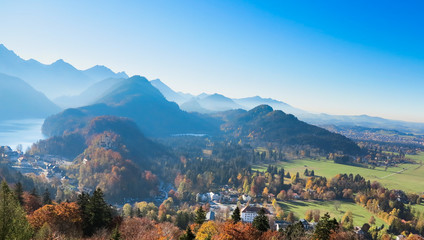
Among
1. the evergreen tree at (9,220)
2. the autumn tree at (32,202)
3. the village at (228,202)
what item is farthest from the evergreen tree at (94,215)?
the village at (228,202)

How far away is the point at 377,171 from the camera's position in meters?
77.2

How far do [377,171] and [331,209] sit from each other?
45624 millimetres

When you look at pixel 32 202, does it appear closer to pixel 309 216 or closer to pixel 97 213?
pixel 97 213

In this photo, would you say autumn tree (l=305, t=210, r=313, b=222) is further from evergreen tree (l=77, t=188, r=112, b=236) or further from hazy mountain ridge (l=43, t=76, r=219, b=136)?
hazy mountain ridge (l=43, t=76, r=219, b=136)

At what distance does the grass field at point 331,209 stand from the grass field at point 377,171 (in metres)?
20.5

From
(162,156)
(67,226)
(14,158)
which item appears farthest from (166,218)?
(14,158)

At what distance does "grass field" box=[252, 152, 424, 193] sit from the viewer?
62.5 meters

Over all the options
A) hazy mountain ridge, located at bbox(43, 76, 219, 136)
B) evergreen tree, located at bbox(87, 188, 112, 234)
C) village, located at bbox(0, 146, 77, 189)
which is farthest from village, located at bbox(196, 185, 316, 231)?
hazy mountain ridge, located at bbox(43, 76, 219, 136)

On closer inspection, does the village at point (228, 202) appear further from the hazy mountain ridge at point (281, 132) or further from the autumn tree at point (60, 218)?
the hazy mountain ridge at point (281, 132)

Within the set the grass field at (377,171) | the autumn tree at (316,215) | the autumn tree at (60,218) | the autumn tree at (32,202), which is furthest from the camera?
the grass field at (377,171)

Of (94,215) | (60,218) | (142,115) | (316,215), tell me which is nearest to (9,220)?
(60,218)

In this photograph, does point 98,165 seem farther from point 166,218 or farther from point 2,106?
point 2,106

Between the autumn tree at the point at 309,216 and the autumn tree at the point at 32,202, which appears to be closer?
the autumn tree at the point at 32,202

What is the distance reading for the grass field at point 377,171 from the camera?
6255 centimetres
